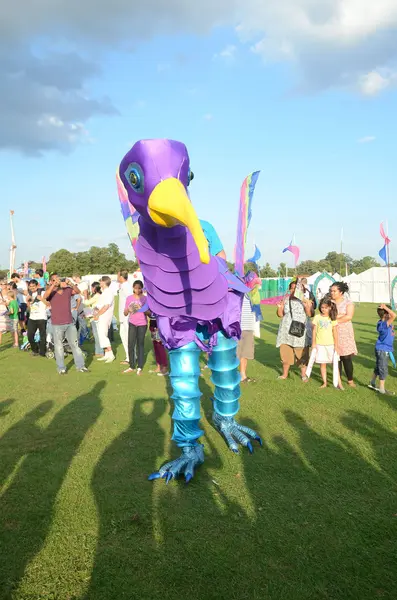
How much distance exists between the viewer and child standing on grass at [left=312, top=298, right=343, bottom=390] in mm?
5738

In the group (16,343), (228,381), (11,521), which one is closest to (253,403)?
(228,381)

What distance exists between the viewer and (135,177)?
2.45m

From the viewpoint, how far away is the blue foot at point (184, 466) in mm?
3115

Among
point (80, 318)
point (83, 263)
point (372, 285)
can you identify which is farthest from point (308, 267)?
point (80, 318)

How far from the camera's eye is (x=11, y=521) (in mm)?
2662

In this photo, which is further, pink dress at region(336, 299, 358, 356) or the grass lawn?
pink dress at region(336, 299, 358, 356)

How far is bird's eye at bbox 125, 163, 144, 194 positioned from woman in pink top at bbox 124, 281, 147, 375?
4.47m

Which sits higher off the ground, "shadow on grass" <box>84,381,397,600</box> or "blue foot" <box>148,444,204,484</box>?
"blue foot" <box>148,444,204,484</box>

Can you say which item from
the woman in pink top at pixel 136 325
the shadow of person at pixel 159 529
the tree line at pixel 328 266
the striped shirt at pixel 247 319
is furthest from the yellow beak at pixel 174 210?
the tree line at pixel 328 266

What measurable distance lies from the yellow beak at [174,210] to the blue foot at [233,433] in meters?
2.01

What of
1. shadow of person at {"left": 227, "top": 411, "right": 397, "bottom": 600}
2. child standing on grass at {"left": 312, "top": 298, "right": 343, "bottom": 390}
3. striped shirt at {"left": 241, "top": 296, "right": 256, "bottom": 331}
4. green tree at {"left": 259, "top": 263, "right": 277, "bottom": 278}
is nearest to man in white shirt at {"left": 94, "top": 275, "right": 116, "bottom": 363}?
striped shirt at {"left": 241, "top": 296, "right": 256, "bottom": 331}

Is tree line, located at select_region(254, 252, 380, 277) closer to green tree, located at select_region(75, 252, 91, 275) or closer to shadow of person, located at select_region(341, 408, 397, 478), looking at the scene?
green tree, located at select_region(75, 252, 91, 275)

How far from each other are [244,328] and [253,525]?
3.64m

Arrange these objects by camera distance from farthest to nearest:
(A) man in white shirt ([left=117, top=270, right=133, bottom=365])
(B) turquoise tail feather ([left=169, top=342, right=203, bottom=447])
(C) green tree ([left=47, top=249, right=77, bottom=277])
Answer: (C) green tree ([left=47, top=249, right=77, bottom=277])
(A) man in white shirt ([left=117, top=270, right=133, bottom=365])
(B) turquoise tail feather ([left=169, top=342, right=203, bottom=447])
